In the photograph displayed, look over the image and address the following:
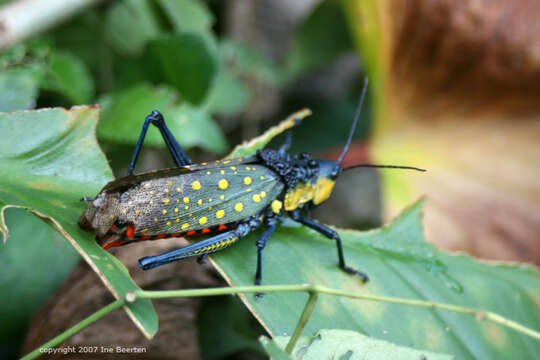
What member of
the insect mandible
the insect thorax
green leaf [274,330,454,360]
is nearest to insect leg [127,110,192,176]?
the insect mandible

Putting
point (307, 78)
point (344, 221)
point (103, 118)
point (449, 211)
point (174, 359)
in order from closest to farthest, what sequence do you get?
point (174, 359) → point (103, 118) → point (449, 211) → point (344, 221) → point (307, 78)

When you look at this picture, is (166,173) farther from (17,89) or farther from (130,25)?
(130,25)

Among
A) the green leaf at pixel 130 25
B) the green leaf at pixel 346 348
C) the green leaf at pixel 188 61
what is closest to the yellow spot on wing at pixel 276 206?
the green leaf at pixel 346 348

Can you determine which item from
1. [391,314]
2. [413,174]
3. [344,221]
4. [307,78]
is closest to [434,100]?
[413,174]

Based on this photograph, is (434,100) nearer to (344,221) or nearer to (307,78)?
(344,221)

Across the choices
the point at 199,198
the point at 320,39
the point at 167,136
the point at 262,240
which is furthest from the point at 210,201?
the point at 320,39

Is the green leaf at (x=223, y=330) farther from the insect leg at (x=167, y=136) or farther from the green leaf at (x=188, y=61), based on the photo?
the green leaf at (x=188, y=61)
